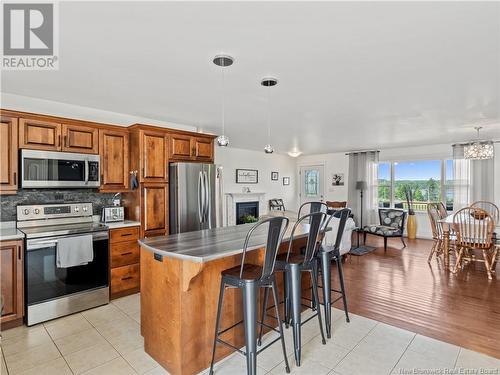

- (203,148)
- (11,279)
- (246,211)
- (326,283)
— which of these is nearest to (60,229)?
(11,279)

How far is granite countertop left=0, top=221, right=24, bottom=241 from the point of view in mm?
2659

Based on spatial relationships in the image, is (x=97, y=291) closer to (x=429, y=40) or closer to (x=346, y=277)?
(x=346, y=277)

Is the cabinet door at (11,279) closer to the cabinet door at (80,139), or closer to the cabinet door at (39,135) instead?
the cabinet door at (39,135)

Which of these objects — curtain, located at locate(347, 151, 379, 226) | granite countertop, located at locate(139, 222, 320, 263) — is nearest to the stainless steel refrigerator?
granite countertop, located at locate(139, 222, 320, 263)

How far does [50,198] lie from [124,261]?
117 cm

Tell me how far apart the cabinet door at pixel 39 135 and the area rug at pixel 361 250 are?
5.27m

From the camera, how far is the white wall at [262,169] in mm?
7362

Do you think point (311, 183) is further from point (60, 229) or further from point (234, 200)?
point (60, 229)

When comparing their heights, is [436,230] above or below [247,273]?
below

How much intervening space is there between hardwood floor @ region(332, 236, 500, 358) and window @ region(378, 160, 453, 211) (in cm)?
244

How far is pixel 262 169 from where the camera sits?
27.6ft

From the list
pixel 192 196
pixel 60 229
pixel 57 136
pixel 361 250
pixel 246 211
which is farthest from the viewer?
pixel 246 211

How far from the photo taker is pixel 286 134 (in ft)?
18.2

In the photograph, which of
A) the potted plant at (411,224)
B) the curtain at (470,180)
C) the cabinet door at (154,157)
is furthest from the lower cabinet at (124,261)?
the curtain at (470,180)
